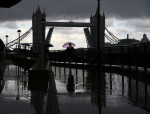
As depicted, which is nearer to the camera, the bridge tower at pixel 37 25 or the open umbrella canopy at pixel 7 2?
the open umbrella canopy at pixel 7 2

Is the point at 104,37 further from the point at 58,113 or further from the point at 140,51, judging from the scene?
the point at 58,113

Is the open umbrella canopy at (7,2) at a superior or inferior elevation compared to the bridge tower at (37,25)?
inferior

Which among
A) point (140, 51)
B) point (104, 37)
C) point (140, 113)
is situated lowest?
point (140, 113)

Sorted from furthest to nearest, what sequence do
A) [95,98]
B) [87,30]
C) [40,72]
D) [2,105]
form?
1. [87,30]
2. [40,72]
3. [95,98]
4. [2,105]

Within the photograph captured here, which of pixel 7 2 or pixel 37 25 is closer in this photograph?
pixel 7 2

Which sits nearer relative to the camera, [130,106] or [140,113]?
[140,113]

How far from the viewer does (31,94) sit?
7.86 m

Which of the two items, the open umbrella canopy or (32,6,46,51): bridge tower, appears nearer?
the open umbrella canopy

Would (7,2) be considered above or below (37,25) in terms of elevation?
below

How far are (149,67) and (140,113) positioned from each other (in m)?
8.81

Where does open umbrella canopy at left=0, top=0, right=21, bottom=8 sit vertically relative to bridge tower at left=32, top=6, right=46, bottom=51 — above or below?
below

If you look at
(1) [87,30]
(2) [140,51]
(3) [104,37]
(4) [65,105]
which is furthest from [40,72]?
(3) [104,37]

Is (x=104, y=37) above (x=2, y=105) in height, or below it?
above

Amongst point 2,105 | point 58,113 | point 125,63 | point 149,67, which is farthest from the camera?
point 125,63
